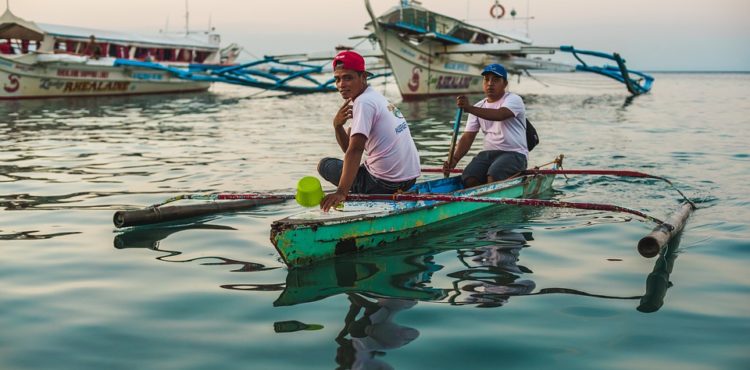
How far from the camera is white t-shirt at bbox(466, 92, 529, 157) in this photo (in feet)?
24.7

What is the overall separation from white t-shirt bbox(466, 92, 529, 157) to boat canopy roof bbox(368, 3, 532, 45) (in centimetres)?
2098

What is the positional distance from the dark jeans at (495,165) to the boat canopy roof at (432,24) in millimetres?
21177

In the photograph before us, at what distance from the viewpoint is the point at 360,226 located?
5387 millimetres

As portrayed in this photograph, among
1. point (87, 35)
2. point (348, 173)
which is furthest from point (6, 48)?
point (348, 173)

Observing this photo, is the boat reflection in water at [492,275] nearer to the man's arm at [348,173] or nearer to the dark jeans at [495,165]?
the man's arm at [348,173]

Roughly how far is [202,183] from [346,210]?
4.05m

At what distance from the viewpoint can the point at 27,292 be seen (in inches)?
178

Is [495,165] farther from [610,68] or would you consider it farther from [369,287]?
[610,68]

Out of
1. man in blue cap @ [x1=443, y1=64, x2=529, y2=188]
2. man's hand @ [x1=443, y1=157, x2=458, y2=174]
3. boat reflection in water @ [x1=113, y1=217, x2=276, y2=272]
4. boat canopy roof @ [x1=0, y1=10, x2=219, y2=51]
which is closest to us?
boat reflection in water @ [x1=113, y1=217, x2=276, y2=272]

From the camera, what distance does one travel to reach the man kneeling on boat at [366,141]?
521cm

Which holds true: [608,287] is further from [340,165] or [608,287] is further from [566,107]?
[566,107]

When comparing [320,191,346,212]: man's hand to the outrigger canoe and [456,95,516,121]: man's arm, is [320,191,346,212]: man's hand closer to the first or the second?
the outrigger canoe

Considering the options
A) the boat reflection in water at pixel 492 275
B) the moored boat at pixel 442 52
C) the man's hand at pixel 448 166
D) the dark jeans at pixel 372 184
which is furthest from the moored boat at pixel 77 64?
the boat reflection in water at pixel 492 275

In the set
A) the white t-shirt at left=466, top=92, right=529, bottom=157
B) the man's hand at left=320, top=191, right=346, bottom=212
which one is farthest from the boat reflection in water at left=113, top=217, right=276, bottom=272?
the white t-shirt at left=466, top=92, right=529, bottom=157
